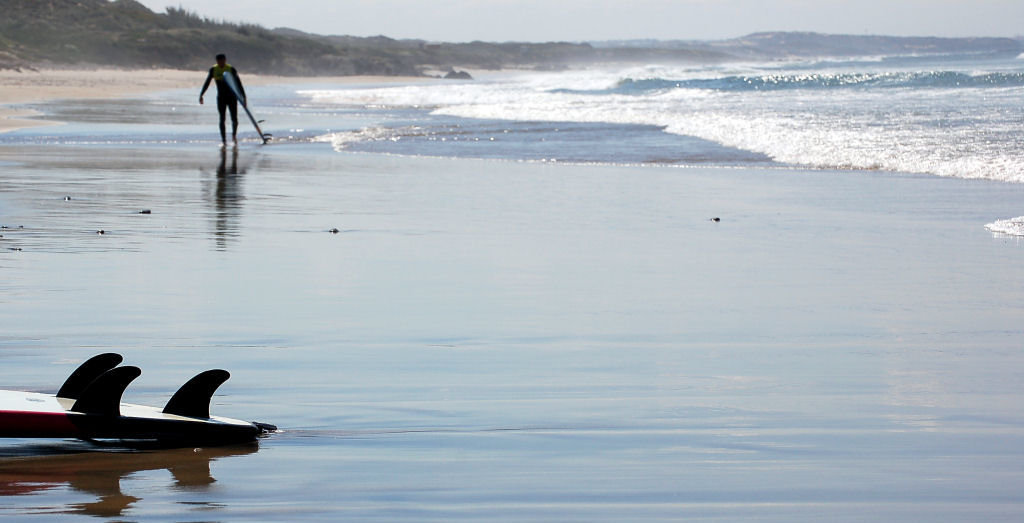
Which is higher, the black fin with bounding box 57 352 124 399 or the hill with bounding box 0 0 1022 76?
the hill with bounding box 0 0 1022 76

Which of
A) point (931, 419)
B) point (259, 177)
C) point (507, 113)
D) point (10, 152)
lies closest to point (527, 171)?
point (259, 177)

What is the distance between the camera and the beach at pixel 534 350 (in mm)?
2811

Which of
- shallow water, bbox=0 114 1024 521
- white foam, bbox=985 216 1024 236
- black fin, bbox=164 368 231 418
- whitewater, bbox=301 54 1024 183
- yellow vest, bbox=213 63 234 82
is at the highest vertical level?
yellow vest, bbox=213 63 234 82

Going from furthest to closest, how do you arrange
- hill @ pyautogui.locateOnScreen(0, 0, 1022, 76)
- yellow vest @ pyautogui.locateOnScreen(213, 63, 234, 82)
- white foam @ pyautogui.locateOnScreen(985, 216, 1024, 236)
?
hill @ pyautogui.locateOnScreen(0, 0, 1022, 76)
yellow vest @ pyautogui.locateOnScreen(213, 63, 234, 82)
white foam @ pyautogui.locateOnScreen(985, 216, 1024, 236)

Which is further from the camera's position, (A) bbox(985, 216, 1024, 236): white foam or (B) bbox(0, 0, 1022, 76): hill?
(B) bbox(0, 0, 1022, 76): hill

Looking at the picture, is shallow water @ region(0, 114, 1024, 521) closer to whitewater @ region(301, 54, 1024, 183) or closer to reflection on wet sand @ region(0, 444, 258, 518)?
Result: reflection on wet sand @ region(0, 444, 258, 518)

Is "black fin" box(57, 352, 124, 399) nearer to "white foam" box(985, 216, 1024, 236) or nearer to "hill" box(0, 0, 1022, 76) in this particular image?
"white foam" box(985, 216, 1024, 236)

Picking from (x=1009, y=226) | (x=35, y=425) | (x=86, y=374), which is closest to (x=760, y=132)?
(x=1009, y=226)

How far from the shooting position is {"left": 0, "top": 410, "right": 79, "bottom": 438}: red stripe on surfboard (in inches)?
118

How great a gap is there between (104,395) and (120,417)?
0.07 m

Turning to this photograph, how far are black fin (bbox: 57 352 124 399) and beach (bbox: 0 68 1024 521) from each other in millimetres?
197

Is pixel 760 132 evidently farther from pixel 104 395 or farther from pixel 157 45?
pixel 157 45

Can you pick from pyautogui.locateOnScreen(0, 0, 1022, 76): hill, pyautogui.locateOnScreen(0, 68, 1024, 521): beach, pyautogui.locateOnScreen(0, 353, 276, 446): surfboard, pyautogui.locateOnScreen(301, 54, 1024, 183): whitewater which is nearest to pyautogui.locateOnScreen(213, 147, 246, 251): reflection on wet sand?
pyautogui.locateOnScreen(0, 68, 1024, 521): beach

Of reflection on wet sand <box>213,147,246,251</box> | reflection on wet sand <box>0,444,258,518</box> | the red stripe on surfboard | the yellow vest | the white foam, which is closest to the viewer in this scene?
reflection on wet sand <box>0,444,258,518</box>
